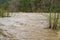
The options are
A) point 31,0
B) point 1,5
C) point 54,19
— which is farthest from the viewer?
point 1,5

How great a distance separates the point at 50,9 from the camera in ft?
16.6

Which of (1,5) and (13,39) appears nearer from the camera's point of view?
(13,39)

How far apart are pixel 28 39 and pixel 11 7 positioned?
8657 millimetres

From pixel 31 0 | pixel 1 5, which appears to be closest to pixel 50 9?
pixel 31 0

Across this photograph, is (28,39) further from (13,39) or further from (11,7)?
(11,7)

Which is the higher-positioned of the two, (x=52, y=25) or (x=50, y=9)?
(x=50, y=9)

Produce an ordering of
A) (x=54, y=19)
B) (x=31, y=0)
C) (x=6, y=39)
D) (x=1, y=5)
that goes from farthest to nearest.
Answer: (x=1, y=5) < (x=31, y=0) < (x=54, y=19) < (x=6, y=39)

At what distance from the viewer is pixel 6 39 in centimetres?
354

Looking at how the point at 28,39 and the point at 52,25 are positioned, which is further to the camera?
the point at 52,25

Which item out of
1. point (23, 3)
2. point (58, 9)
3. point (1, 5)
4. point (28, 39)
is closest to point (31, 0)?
point (23, 3)

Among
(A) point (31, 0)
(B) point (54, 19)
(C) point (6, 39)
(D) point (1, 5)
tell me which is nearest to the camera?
(C) point (6, 39)

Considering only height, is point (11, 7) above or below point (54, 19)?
below

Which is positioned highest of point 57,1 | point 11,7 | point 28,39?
point 57,1

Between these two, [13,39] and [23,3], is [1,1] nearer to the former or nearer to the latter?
[23,3]
